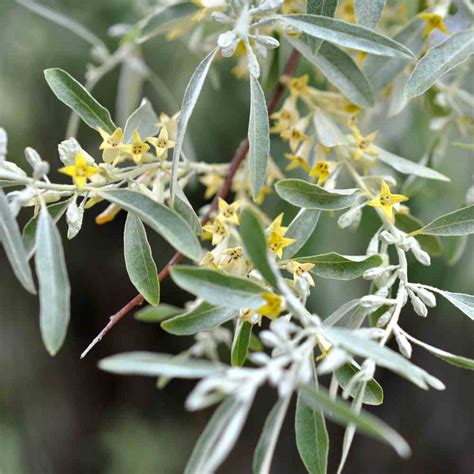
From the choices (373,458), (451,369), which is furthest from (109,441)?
(451,369)

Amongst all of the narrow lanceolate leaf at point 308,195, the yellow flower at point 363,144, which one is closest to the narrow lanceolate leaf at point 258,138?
the narrow lanceolate leaf at point 308,195

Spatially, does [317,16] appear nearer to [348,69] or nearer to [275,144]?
[348,69]

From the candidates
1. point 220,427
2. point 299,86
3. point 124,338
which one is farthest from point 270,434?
point 124,338

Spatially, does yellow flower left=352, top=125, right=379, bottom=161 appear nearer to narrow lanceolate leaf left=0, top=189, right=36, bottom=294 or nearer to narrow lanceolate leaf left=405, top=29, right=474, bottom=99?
narrow lanceolate leaf left=405, top=29, right=474, bottom=99

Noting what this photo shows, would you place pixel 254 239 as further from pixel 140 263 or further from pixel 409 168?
pixel 409 168

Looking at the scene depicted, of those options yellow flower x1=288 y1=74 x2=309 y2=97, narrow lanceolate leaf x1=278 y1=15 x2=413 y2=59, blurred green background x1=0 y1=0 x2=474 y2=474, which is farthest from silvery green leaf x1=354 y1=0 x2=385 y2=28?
blurred green background x1=0 y1=0 x2=474 y2=474

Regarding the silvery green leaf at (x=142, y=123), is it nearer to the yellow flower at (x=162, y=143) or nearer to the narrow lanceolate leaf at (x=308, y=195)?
the yellow flower at (x=162, y=143)

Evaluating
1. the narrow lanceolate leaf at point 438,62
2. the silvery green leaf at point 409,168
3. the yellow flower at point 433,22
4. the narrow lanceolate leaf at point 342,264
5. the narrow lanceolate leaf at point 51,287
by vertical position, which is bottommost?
the narrow lanceolate leaf at point 342,264
